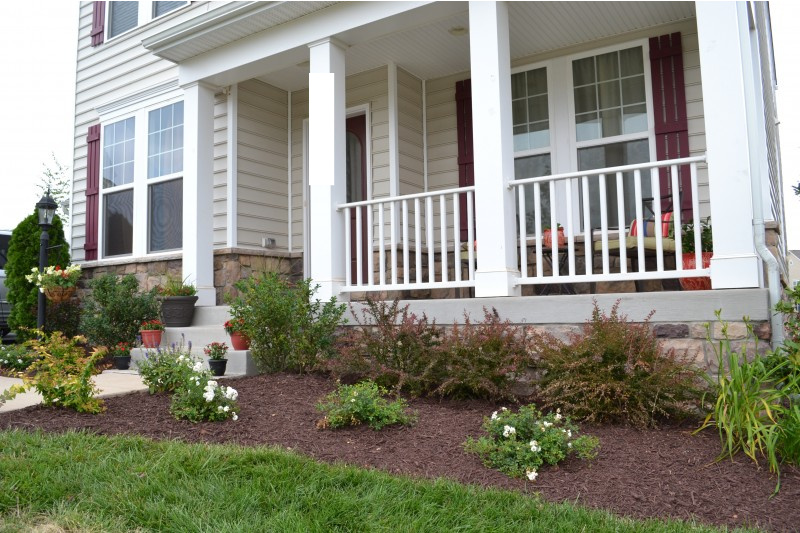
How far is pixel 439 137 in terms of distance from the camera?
720 cm

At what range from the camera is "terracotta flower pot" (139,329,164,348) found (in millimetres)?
6242

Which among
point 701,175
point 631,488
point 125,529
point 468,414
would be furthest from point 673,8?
point 125,529

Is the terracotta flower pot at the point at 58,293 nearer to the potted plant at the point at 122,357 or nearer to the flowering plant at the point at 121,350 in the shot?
the flowering plant at the point at 121,350

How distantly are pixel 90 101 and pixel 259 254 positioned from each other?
3961 millimetres

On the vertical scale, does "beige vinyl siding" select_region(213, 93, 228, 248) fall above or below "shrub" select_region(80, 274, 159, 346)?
above

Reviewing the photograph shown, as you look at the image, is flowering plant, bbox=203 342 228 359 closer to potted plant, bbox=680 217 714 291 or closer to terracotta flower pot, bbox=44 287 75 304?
terracotta flower pot, bbox=44 287 75 304

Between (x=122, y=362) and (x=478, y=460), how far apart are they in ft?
15.1

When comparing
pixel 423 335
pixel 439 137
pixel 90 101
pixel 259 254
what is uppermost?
pixel 90 101

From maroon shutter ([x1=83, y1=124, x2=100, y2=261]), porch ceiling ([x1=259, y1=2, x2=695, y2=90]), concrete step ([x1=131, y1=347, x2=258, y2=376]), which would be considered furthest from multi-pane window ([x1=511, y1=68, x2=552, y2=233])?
maroon shutter ([x1=83, y1=124, x2=100, y2=261])

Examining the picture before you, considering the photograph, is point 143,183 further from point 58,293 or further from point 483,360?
point 483,360

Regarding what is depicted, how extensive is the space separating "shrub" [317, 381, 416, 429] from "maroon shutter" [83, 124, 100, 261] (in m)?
6.26

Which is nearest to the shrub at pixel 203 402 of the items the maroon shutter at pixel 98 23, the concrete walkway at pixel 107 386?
the concrete walkway at pixel 107 386

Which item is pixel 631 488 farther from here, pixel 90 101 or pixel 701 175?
pixel 90 101

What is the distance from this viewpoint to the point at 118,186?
27.1 ft
